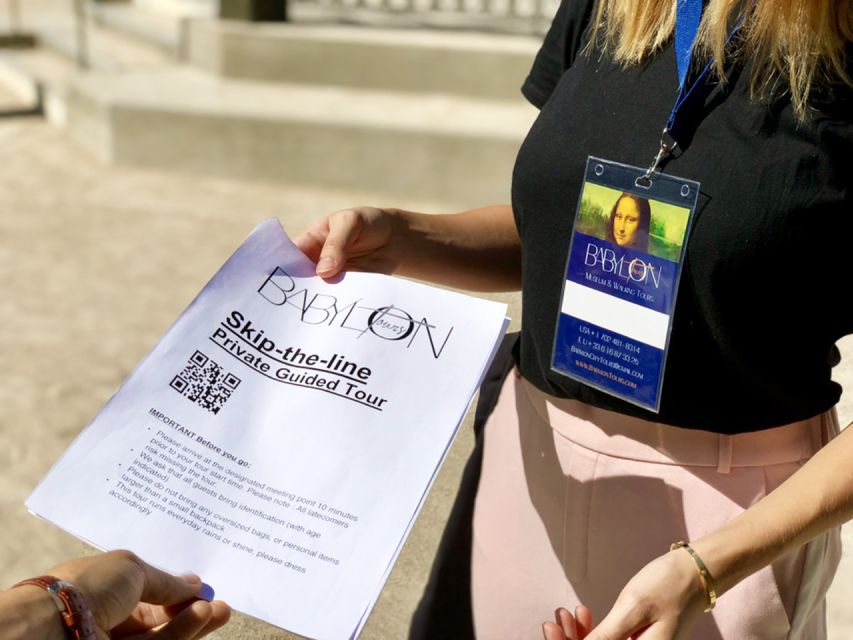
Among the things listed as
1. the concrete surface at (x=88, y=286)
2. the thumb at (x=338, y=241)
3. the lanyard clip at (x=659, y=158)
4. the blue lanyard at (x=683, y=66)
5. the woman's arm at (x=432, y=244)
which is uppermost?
the blue lanyard at (x=683, y=66)

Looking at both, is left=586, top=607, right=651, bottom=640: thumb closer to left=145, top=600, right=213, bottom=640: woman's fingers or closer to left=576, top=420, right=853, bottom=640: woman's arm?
left=576, top=420, right=853, bottom=640: woman's arm

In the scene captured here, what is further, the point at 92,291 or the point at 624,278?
the point at 92,291

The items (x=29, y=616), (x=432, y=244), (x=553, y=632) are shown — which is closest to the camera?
(x=29, y=616)

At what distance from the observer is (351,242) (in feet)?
3.86

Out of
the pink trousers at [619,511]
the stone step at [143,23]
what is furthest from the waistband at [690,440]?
the stone step at [143,23]

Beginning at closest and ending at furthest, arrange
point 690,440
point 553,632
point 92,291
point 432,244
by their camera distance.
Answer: point 553,632, point 690,440, point 432,244, point 92,291

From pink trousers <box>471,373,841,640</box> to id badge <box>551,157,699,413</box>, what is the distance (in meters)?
0.06

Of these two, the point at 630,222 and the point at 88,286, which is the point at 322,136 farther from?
the point at 630,222

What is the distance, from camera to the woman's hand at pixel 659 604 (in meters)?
0.83

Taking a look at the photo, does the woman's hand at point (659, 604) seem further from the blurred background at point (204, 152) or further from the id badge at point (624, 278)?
the blurred background at point (204, 152)

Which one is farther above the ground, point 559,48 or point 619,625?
point 559,48

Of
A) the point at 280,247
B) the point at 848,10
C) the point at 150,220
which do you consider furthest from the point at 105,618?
the point at 150,220

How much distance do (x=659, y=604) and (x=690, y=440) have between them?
220 millimetres

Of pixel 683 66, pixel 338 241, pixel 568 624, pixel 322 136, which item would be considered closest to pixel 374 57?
pixel 322 136
